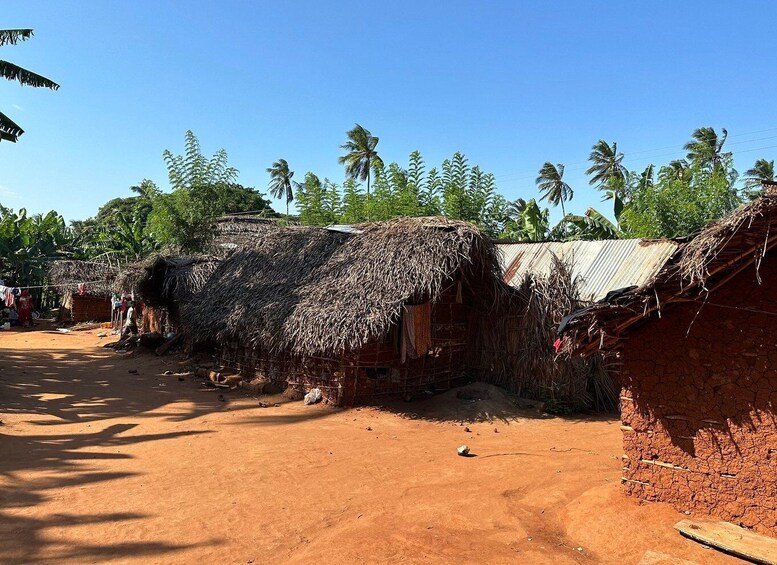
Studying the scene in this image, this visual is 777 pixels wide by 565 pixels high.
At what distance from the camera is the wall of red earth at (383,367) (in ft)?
32.3

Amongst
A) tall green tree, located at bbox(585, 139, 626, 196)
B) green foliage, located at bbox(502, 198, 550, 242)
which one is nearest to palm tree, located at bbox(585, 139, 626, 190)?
tall green tree, located at bbox(585, 139, 626, 196)

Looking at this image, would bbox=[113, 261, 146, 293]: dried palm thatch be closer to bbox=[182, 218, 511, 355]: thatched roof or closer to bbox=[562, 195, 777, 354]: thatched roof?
bbox=[182, 218, 511, 355]: thatched roof

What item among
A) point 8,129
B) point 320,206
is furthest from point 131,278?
point 320,206

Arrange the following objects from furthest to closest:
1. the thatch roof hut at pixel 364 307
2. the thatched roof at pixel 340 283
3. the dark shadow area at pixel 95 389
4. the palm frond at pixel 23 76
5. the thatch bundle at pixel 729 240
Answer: the palm frond at pixel 23 76
the thatch roof hut at pixel 364 307
the thatched roof at pixel 340 283
the dark shadow area at pixel 95 389
the thatch bundle at pixel 729 240

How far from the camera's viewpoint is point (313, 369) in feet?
34.1

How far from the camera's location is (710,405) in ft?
14.6

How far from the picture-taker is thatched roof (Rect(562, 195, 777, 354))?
3896 mm

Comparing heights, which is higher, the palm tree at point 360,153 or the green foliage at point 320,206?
the palm tree at point 360,153

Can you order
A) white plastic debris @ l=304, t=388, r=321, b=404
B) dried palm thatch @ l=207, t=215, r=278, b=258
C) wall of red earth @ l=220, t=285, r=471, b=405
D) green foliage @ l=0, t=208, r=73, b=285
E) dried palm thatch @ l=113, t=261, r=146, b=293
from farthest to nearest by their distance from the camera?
1. green foliage @ l=0, t=208, r=73, b=285
2. dried palm thatch @ l=207, t=215, r=278, b=258
3. dried palm thatch @ l=113, t=261, r=146, b=293
4. white plastic debris @ l=304, t=388, r=321, b=404
5. wall of red earth @ l=220, t=285, r=471, b=405

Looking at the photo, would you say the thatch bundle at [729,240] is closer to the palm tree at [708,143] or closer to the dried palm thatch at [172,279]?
the dried palm thatch at [172,279]

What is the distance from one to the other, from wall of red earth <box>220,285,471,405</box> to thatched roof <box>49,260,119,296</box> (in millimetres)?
18130

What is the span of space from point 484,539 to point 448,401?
5.57 metres

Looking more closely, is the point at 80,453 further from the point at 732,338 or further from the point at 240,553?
the point at 732,338

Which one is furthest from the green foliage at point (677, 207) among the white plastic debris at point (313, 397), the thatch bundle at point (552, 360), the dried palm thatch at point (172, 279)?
the dried palm thatch at point (172, 279)
